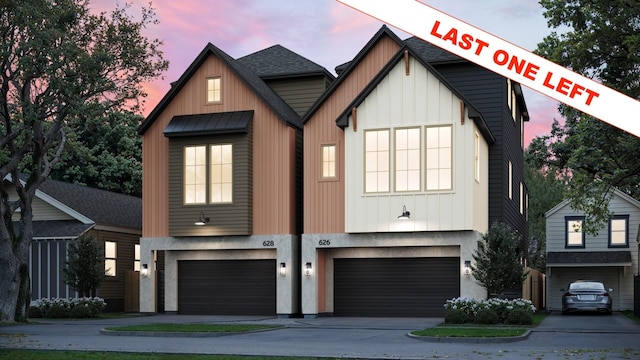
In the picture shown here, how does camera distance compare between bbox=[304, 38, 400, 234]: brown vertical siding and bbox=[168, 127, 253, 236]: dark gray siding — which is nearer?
bbox=[304, 38, 400, 234]: brown vertical siding

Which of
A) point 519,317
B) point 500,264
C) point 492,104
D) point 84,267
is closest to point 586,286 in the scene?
point 492,104

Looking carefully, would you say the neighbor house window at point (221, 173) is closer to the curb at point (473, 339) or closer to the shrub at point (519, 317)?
the shrub at point (519, 317)

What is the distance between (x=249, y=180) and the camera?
29.5m

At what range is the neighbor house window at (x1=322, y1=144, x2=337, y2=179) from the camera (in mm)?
29000

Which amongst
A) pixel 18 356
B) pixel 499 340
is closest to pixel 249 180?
pixel 499 340

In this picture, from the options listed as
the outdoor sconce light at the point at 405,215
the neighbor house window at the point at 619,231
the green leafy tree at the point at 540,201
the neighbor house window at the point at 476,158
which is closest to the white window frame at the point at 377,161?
the outdoor sconce light at the point at 405,215

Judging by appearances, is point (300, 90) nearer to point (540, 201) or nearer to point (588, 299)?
point (588, 299)

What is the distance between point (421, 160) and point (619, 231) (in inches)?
723

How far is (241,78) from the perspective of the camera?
98.5 feet

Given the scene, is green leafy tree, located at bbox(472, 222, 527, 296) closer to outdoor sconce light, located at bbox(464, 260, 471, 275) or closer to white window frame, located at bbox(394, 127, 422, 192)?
outdoor sconce light, located at bbox(464, 260, 471, 275)

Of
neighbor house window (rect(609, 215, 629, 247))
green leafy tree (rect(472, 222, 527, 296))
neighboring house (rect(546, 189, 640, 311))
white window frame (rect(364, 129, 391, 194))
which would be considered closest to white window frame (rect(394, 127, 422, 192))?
white window frame (rect(364, 129, 391, 194))

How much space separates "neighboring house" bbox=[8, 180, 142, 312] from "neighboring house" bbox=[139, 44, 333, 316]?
4519 mm

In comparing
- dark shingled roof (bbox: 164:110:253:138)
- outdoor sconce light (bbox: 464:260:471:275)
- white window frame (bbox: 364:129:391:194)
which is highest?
dark shingled roof (bbox: 164:110:253:138)

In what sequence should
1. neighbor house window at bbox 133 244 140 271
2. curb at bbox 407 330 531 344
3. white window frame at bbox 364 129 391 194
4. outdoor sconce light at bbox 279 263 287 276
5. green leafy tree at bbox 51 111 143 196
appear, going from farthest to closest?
1. green leafy tree at bbox 51 111 143 196
2. neighbor house window at bbox 133 244 140 271
3. outdoor sconce light at bbox 279 263 287 276
4. white window frame at bbox 364 129 391 194
5. curb at bbox 407 330 531 344
